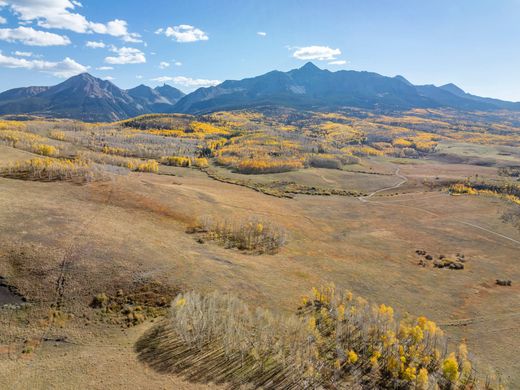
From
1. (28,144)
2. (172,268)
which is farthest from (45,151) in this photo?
(172,268)

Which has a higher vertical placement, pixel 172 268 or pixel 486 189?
pixel 172 268

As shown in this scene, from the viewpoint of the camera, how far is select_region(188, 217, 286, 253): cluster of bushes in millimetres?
77500

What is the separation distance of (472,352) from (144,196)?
78.1 metres

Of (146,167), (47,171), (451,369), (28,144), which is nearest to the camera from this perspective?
(451,369)

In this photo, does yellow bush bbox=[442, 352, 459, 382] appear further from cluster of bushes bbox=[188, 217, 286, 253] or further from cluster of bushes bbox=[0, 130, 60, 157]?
cluster of bushes bbox=[0, 130, 60, 157]

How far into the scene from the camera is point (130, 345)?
40.5 metres

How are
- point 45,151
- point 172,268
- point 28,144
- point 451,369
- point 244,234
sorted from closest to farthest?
point 451,369 → point 172,268 → point 244,234 → point 45,151 → point 28,144

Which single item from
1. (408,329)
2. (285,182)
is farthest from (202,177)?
(408,329)

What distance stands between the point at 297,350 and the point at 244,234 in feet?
136

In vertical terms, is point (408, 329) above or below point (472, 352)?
above

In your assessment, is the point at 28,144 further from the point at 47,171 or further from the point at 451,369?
the point at 451,369

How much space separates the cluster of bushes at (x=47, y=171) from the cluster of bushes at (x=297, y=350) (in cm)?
6451

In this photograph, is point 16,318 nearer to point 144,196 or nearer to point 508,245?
point 144,196

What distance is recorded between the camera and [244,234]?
8056 cm
